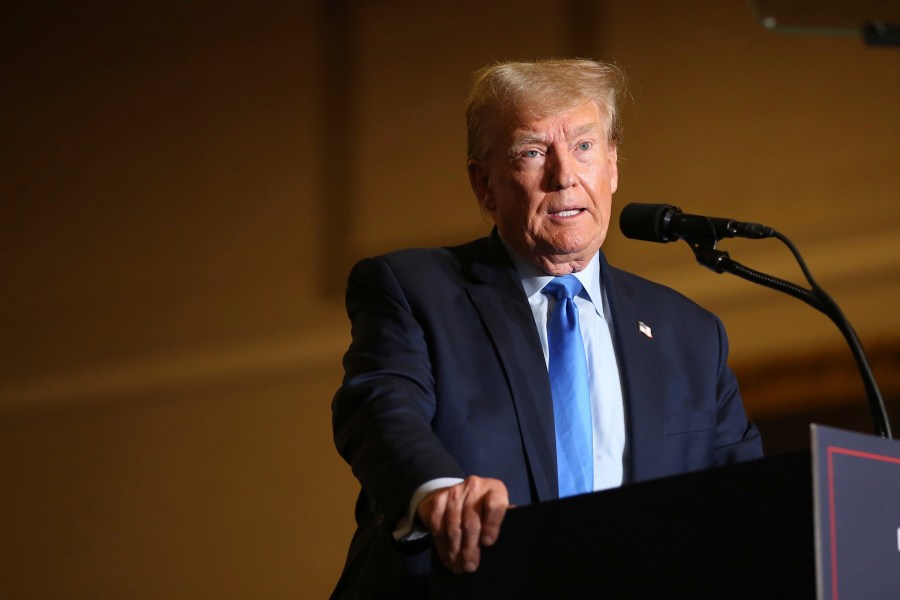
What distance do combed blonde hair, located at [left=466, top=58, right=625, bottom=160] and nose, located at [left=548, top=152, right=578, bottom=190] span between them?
3.2 inches

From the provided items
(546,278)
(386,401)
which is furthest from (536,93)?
(386,401)

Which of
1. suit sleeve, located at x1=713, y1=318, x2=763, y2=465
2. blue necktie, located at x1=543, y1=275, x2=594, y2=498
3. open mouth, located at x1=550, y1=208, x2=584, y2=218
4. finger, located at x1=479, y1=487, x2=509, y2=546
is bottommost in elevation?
suit sleeve, located at x1=713, y1=318, x2=763, y2=465

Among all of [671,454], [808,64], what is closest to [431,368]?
[671,454]

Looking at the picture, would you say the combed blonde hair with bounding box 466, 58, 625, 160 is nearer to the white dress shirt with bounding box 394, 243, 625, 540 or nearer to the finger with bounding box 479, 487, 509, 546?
the white dress shirt with bounding box 394, 243, 625, 540

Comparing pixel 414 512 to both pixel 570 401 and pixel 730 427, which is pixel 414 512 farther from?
pixel 730 427

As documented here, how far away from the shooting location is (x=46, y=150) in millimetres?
4332

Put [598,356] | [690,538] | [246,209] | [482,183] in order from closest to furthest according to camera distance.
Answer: [690,538] → [598,356] → [482,183] → [246,209]

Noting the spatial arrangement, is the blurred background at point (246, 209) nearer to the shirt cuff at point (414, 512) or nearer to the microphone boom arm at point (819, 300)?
the microphone boom arm at point (819, 300)

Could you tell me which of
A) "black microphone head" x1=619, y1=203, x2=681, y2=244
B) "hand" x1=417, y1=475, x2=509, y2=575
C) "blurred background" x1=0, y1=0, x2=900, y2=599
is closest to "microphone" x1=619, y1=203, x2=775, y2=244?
"black microphone head" x1=619, y1=203, x2=681, y2=244

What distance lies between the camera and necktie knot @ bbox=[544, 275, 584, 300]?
2076 millimetres

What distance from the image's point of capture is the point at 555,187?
2.13m

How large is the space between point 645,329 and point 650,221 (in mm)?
389

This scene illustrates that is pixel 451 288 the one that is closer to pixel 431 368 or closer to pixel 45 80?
pixel 431 368

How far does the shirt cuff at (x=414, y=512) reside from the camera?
58.6 inches
